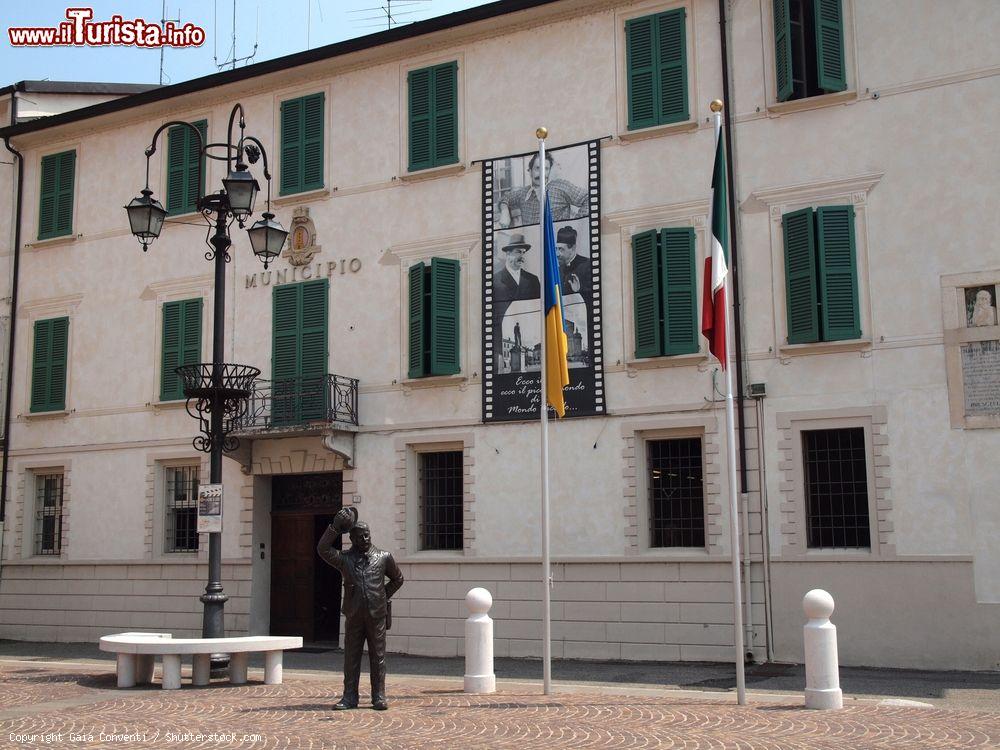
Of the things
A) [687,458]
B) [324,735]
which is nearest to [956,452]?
[687,458]

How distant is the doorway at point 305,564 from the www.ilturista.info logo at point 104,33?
1090 cm

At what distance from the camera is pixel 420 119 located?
21.1 m

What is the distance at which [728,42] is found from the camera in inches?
729

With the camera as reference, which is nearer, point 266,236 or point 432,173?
point 266,236

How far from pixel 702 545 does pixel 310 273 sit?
8840 mm

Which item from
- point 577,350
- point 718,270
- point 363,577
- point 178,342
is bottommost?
point 363,577

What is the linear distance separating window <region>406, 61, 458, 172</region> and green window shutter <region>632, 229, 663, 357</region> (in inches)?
158

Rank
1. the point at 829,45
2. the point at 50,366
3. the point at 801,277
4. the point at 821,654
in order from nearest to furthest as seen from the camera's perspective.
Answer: the point at 821,654
the point at 801,277
the point at 829,45
the point at 50,366

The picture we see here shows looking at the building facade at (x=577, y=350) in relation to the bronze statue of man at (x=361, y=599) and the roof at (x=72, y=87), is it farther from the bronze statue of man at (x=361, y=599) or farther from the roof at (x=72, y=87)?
the bronze statue of man at (x=361, y=599)

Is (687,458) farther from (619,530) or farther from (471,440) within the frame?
(471,440)

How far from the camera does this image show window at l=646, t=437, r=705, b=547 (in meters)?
18.3

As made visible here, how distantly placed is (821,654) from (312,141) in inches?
568

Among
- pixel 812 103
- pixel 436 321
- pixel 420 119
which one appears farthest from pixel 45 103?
pixel 812 103

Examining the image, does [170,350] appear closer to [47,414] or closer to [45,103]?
[47,414]
